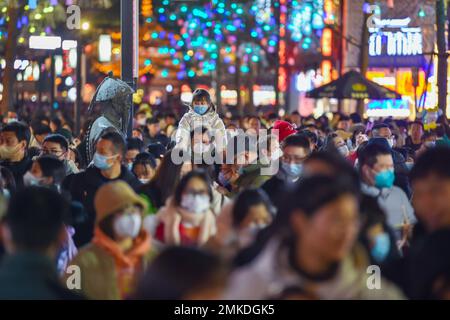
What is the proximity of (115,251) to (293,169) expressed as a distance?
11.0 feet

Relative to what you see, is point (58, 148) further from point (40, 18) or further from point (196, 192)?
point (40, 18)

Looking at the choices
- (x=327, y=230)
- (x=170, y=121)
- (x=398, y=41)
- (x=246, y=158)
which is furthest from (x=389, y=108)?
(x=327, y=230)

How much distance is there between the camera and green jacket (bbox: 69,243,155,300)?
25.3ft

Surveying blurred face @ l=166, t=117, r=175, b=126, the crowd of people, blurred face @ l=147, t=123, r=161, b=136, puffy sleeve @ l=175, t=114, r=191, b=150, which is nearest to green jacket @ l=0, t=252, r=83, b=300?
the crowd of people

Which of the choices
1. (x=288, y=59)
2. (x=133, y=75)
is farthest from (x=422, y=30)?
(x=133, y=75)

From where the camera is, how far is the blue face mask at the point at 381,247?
25.6 ft

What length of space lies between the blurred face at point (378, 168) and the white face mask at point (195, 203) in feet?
5.02

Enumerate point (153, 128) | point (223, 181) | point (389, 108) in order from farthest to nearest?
point (389, 108) → point (153, 128) → point (223, 181)

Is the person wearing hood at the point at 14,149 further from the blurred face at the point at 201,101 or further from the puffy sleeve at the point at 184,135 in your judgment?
the blurred face at the point at 201,101

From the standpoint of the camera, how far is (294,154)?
11102mm
